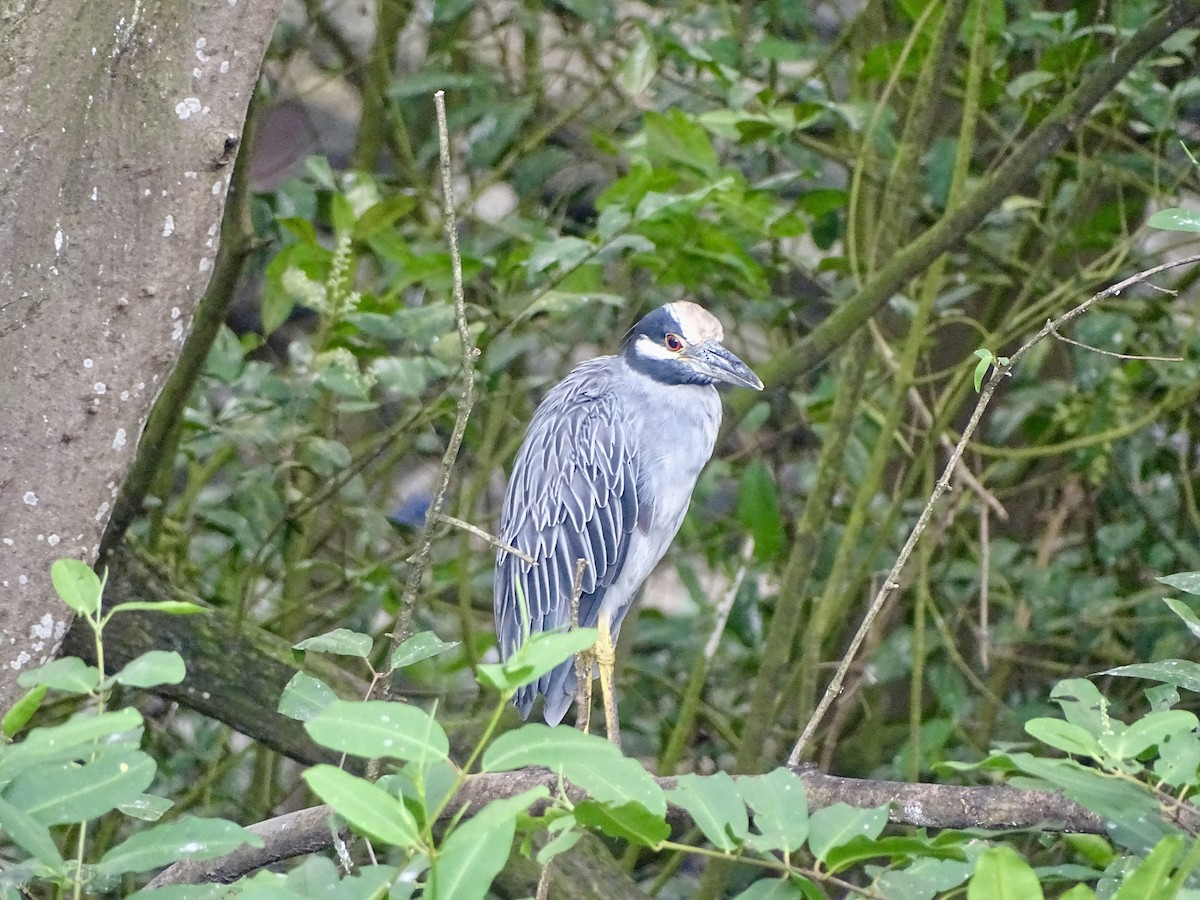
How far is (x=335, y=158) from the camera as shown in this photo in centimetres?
452

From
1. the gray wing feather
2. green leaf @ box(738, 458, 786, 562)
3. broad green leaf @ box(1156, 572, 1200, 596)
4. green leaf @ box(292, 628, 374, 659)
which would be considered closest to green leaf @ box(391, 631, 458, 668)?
green leaf @ box(292, 628, 374, 659)

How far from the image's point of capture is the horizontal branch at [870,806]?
1.28m

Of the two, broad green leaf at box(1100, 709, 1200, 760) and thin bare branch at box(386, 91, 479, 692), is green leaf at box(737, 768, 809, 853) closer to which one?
broad green leaf at box(1100, 709, 1200, 760)

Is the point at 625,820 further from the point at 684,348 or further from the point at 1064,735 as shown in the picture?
the point at 684,348

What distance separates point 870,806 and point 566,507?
4.02 feet

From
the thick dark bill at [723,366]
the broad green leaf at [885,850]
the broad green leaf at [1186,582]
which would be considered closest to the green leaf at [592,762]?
the broad green leaf at [885,850]

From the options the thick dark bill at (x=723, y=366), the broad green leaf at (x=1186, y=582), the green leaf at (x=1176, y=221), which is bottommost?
the thick dark bill at (x=723, y=366)

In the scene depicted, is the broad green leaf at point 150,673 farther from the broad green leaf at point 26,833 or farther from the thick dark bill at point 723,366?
the thick dark bill at point 723,366

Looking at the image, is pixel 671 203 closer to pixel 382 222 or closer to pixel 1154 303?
pixel 382 222

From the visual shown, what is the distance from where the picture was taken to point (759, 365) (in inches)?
99.7

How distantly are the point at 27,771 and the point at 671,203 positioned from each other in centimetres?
131

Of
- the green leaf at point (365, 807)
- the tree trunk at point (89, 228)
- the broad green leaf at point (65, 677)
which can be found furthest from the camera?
the tree trunk at point (89, 228)

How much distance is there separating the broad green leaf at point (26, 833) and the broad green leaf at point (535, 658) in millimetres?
232

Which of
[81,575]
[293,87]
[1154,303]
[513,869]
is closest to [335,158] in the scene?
[293,87]
